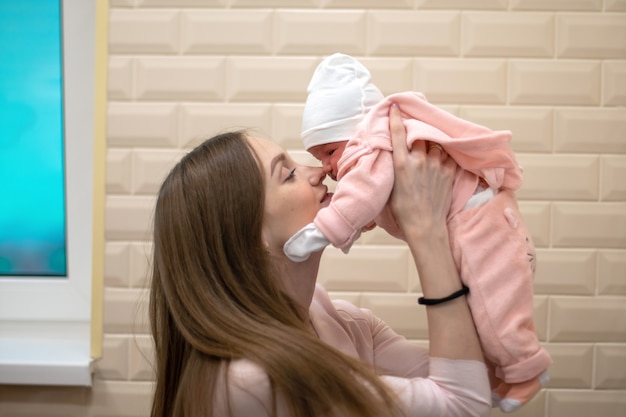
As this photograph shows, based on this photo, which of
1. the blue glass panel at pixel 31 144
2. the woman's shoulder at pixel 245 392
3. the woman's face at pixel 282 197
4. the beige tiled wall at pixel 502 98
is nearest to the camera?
the woman's shoulder at pixel 245 392

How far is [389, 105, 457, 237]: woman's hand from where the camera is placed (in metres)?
1.22

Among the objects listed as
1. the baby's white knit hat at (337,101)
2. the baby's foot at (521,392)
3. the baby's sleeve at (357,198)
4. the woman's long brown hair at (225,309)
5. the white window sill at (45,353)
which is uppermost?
the baby's white knit hat at (337,101)

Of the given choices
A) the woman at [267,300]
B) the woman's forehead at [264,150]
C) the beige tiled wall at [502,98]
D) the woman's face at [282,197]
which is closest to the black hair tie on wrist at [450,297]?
the woman at [267,300]

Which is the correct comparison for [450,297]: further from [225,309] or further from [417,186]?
[225,309]

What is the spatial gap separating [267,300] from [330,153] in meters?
0.32

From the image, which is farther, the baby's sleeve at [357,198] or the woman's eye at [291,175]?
the woman's eye at [291,175]

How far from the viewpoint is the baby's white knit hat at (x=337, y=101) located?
133 cm

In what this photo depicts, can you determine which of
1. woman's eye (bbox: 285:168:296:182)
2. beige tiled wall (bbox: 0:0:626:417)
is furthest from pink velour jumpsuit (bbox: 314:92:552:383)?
beige tiled wall (bbox: 0:0:626:417)

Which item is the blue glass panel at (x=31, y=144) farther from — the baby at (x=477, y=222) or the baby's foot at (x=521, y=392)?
the baby's foot at (x=521, y=392)

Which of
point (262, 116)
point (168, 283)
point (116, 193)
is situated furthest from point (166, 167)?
point (168, 283)

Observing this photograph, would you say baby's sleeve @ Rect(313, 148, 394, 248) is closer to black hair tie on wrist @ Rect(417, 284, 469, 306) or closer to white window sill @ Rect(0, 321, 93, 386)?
black hair tie on wrist @ Rect(417, 284, 469, 306)

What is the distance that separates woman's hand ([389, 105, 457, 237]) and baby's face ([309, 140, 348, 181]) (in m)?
0.14

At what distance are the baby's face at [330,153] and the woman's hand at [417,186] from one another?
14cm

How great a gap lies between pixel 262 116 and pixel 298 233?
0.84 meters
